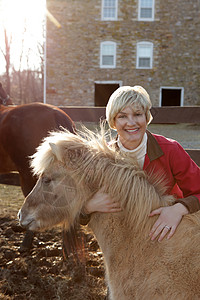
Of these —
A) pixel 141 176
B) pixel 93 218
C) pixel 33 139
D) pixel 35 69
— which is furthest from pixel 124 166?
pixel 35 69

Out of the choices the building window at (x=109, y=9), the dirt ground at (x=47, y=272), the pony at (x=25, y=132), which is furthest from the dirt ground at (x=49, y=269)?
the building window at (x=109, y=9)

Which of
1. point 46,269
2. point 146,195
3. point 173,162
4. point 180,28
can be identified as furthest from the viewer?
point 180,28

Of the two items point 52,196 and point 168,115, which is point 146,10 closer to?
point 168,115

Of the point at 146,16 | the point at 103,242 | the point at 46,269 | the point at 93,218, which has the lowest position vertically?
the point at 46,269

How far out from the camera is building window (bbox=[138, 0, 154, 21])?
59.6ft

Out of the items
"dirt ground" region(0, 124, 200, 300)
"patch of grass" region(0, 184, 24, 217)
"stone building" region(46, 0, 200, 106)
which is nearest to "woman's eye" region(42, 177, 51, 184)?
"dirt ground" region(0, 124, 200, 300)

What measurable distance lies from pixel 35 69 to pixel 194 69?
718 inches

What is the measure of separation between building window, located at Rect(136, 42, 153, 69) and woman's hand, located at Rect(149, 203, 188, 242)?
1739cm

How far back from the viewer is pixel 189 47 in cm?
1814

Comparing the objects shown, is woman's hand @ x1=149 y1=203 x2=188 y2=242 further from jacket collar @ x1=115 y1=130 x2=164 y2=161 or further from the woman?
jacket collar @ x1=115 y1=130 x2=164 y2=161

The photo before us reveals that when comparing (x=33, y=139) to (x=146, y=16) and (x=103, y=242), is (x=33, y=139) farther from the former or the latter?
(x=146, y=16)

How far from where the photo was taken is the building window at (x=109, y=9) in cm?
1809

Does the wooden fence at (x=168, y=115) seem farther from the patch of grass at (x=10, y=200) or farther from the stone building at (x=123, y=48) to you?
the stone building at (x=123, y=48)

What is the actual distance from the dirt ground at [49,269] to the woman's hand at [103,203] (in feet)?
4.88
